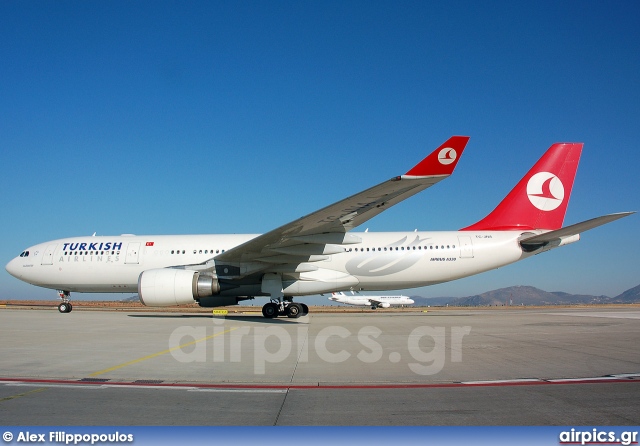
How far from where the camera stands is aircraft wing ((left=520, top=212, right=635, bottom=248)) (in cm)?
1461

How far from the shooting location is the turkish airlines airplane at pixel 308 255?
14.8 meters

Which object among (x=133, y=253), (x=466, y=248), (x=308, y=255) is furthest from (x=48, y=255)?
(x=466, y=248)

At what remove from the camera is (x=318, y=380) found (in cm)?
587

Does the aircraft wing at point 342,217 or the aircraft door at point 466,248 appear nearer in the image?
the aircraft wing at point 342,217

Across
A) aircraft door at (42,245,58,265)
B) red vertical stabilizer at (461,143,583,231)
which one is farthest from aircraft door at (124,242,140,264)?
red vertical stabilizer at (461,143,583,231)

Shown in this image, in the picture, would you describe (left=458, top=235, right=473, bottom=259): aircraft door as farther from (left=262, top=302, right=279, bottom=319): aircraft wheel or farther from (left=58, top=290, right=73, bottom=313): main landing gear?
(left=58, top=290, right=73, bottom=313): main landing gear

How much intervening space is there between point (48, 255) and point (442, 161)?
17633 mm

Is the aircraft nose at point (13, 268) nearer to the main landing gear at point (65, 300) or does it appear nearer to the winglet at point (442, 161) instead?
the main landing gear at point (65, 300)

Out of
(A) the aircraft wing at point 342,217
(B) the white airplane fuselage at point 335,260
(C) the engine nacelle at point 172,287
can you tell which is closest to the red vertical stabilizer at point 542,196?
(B) the white airplane fuselage at point 335,260

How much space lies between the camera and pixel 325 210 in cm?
1269

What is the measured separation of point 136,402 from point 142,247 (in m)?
15.8

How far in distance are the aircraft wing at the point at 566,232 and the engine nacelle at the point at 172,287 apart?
11772 millimetres

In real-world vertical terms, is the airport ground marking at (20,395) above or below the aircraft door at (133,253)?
below

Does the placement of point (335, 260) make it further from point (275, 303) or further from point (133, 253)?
point (133, 253)
